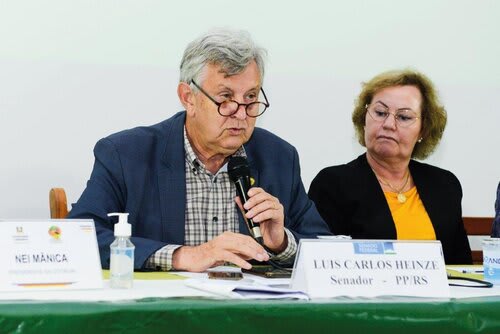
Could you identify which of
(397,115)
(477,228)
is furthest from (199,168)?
(477,228)

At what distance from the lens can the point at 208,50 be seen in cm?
226

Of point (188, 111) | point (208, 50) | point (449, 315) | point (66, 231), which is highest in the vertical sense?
point (208, 50)

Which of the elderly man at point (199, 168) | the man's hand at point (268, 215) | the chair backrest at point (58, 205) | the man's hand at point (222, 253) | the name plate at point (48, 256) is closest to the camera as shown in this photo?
the name plate at point (48, 256)

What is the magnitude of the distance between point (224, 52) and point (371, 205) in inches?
39.5

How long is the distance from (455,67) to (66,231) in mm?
2434

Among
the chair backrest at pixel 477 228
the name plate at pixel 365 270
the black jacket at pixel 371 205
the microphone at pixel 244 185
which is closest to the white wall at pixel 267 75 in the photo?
the chair backrest at pixel 477 228

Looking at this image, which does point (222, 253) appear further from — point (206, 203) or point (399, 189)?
point (399, 189)

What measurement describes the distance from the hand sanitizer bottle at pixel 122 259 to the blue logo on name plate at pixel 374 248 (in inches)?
17.1

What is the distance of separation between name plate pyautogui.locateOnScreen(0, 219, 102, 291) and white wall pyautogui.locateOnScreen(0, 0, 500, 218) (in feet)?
4.52

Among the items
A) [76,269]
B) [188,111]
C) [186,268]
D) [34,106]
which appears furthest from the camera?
[34,106]

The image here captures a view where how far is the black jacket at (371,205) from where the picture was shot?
2941mm

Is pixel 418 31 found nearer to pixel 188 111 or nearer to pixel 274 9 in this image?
pixel 274 9

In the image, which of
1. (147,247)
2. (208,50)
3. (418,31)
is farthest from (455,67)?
(147,247)

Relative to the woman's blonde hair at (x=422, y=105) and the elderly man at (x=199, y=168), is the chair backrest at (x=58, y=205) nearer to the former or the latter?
the elderly man at (x=199, y=168)
